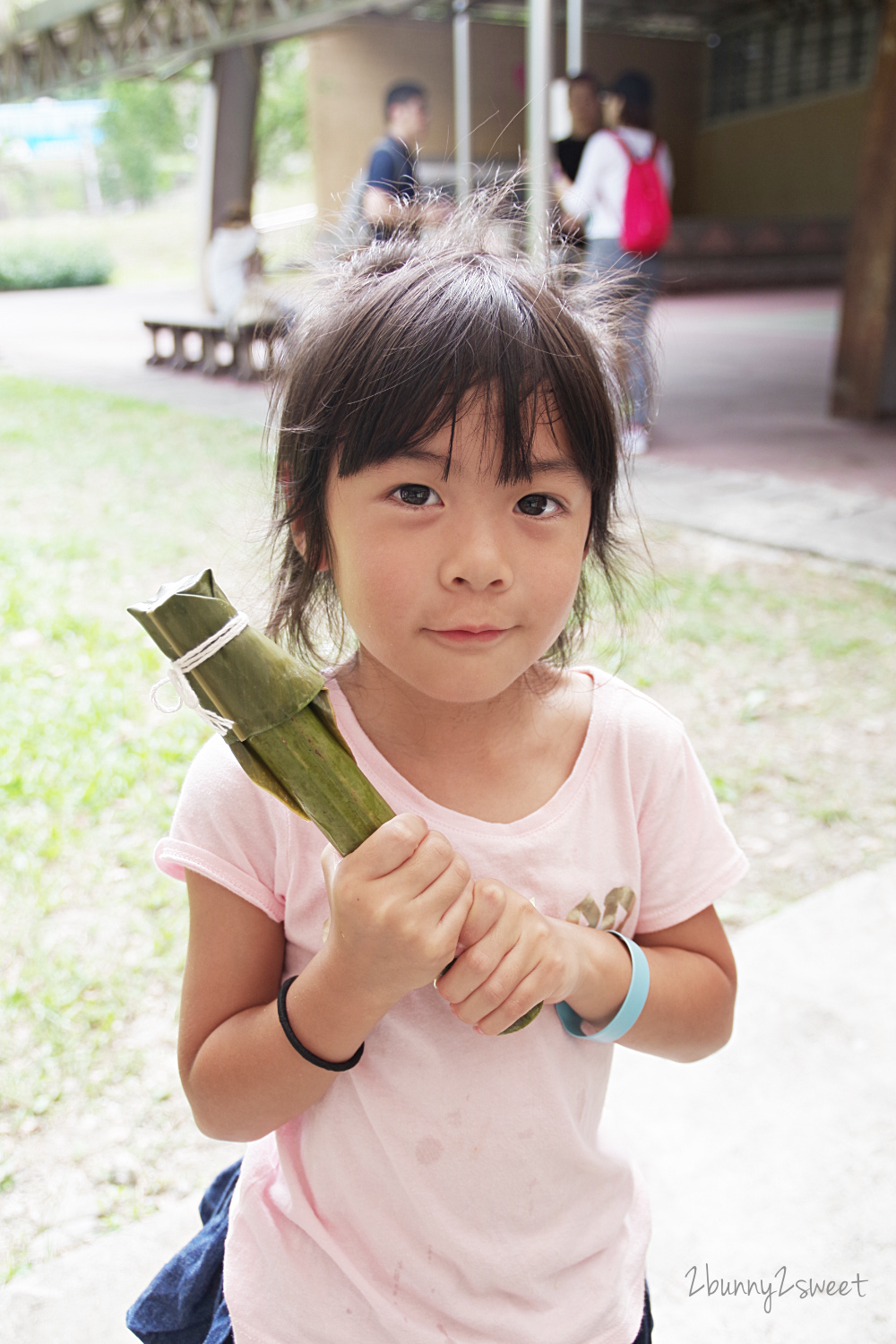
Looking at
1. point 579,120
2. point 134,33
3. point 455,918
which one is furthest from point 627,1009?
point 134,33

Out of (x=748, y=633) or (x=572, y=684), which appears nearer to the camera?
(x=572, y=684)

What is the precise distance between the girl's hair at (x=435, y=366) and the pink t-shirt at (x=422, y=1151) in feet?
0.91

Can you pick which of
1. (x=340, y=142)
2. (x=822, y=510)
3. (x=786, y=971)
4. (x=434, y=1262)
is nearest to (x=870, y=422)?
(x=822, y=510)

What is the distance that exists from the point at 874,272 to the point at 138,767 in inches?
260

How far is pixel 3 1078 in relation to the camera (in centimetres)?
220

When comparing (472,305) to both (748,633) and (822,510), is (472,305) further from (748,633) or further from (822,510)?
(822,510)

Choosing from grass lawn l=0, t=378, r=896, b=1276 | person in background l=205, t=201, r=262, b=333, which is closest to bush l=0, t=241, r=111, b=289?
person in background l=205, t=201, r=262, b=333

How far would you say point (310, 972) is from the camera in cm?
101

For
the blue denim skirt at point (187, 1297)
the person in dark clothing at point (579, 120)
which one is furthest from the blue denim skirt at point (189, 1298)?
the person in dark clothing at point (579, 120)

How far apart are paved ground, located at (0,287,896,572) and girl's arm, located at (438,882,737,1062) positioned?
39.9 inches

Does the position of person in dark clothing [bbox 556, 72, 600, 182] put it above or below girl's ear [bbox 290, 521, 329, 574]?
above

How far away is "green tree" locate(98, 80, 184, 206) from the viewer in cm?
3684

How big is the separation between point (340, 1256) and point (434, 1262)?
93 millimetres

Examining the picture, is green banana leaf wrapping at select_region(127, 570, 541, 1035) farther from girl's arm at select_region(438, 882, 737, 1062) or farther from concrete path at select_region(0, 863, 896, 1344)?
concrete path at select_region(0, 863, 896, 1344)
